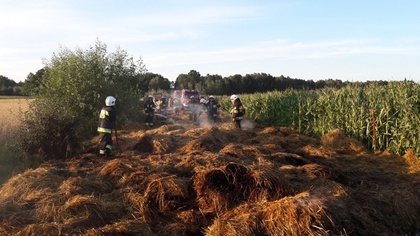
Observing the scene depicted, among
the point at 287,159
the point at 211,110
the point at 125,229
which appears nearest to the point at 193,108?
the point at 211,110

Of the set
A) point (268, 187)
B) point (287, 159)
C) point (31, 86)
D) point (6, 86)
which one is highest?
point (31, 86)

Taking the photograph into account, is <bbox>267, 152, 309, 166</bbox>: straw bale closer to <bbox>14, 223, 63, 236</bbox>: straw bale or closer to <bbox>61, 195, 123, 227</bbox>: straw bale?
<bbox>61, 195, 123, 227</bbox>: straw bale

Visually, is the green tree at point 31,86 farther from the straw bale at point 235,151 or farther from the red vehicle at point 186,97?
the red vehicle at point 186,97

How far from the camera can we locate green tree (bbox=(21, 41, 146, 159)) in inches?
453

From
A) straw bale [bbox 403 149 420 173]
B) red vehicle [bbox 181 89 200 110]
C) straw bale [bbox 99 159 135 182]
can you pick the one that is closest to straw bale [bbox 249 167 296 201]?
straw bale [bbox 99 159 135 182]

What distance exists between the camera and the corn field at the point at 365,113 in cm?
1162

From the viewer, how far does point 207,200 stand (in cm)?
619

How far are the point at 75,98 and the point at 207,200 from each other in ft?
38.2

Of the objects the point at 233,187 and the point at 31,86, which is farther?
the point at 31,86

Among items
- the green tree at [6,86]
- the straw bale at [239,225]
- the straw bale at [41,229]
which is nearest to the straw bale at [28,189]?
the straw bale at [41,229]

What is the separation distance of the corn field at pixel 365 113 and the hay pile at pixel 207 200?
2.77m

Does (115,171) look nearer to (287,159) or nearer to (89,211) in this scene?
(89,211)

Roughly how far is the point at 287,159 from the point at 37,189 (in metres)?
5.62

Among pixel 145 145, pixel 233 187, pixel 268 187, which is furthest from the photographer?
pixel 145 145
